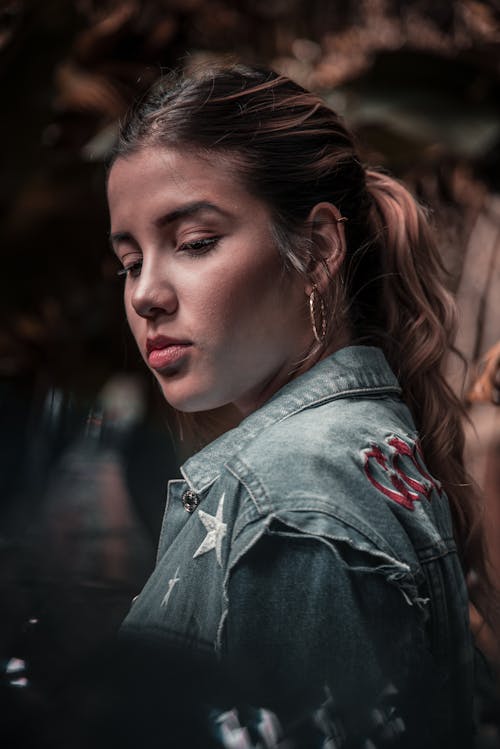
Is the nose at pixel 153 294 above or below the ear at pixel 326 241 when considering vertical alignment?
below

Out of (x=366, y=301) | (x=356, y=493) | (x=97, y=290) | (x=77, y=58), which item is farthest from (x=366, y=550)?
(x=77, y=58)

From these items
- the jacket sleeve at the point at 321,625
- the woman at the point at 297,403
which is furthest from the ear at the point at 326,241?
the jacket sleeve at the point at 321,625

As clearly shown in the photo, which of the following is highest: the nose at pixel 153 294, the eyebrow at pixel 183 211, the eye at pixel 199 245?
the eyebrow at pixel 183 211

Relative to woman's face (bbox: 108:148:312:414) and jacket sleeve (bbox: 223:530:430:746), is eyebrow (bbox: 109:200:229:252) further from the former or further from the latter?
jacket sleeve (bbox: 223:530:430:746)

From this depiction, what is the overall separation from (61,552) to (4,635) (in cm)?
4

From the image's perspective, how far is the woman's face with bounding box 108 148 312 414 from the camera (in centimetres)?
30

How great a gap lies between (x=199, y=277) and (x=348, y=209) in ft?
0.26

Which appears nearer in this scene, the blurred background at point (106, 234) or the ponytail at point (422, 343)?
the blurred background at point (106, 234)

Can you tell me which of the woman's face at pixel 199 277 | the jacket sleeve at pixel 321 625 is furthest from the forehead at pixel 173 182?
the jacket sleeve at pixel 321 625

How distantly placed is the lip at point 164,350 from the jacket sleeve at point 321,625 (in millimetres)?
76

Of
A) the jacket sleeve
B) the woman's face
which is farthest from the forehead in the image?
the jacket sleeve

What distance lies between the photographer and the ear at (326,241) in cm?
33

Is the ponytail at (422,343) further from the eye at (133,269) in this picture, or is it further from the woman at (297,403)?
the eye at (133,269)

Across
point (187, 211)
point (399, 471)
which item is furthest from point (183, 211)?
point (399, 471)
